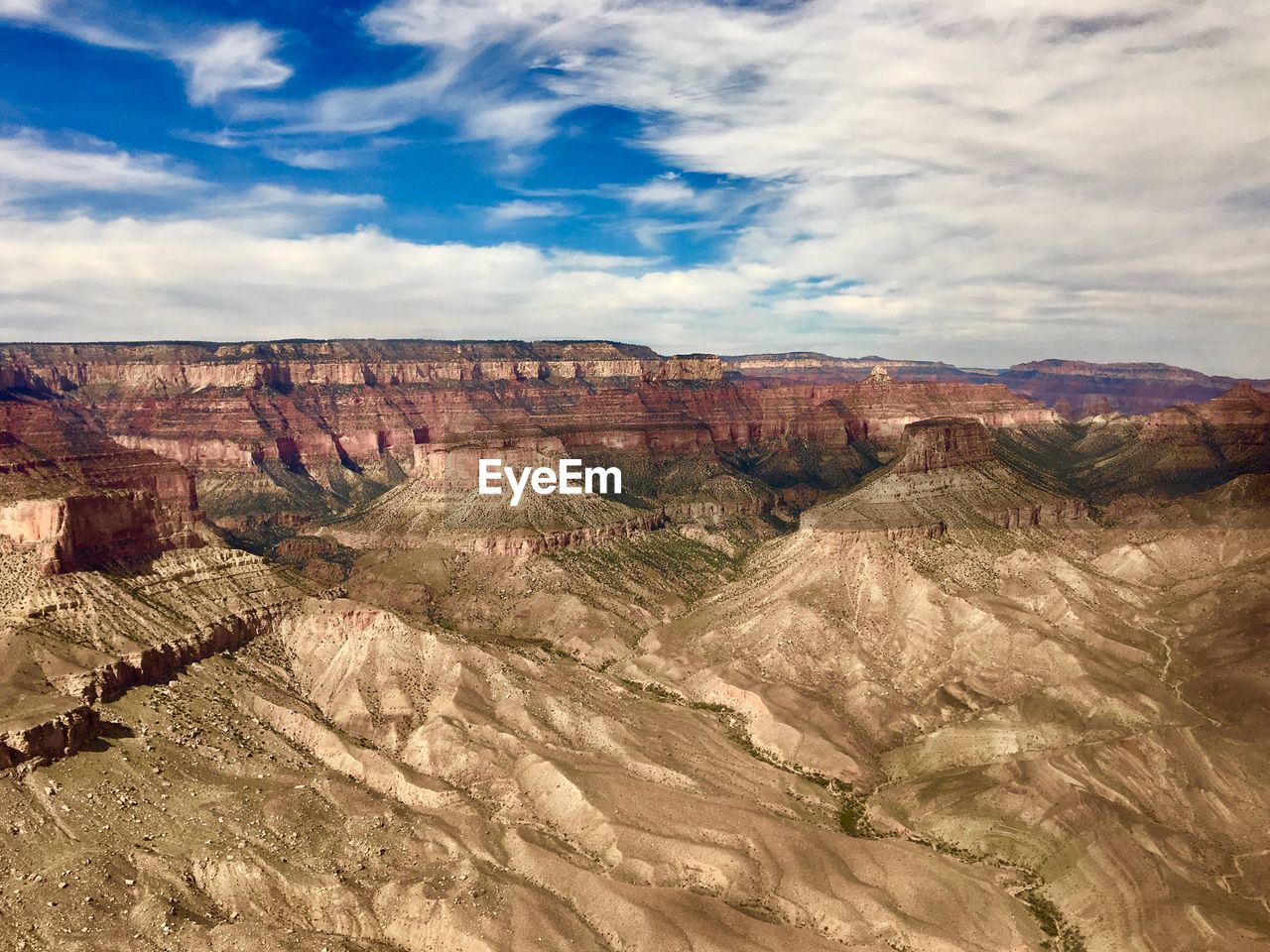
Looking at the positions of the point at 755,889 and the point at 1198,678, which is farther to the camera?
the point at 1198,678

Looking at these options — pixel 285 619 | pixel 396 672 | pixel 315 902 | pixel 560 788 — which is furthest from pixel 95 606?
pixel 560 788

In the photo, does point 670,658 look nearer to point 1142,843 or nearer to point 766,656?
point 766,656

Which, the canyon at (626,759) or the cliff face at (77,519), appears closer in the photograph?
the canyon at (626,759)

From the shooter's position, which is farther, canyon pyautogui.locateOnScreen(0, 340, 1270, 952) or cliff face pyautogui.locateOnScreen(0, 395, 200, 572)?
cliff face pyautogui.locateOnScreen(0, 395, 200, 572)

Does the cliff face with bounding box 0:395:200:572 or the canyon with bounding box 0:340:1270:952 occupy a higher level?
the cliff face with bounding box 0:395:200:572

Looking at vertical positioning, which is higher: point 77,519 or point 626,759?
point 77,519

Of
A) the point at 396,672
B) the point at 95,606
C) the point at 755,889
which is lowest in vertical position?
the point at 755,889

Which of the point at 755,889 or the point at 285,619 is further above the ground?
the point at 285,619

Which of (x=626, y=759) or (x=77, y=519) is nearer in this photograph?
(x=626, y=759)

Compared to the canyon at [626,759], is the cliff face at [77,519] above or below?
above

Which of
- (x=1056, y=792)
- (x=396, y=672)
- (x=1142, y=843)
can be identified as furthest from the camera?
(x=396, y=672)

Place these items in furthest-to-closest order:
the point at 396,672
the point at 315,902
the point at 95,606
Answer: the point at 396,672 → the point at 95,606 → the point at 315,902
